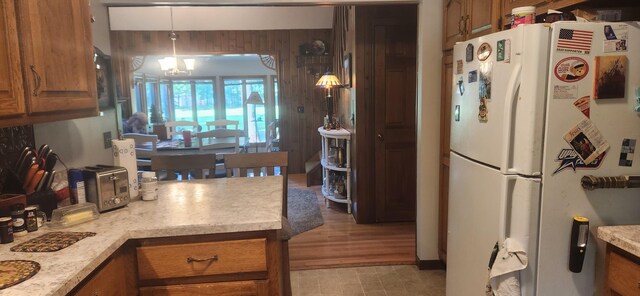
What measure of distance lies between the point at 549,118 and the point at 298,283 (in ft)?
6.66

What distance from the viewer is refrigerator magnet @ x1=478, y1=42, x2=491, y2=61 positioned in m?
1.80

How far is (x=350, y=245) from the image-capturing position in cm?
365

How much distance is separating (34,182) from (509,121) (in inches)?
73.8

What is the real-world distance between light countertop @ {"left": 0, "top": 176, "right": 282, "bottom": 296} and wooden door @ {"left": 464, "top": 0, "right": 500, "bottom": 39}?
1.39 metres

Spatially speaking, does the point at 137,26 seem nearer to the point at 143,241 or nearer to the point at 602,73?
the point at 143,241

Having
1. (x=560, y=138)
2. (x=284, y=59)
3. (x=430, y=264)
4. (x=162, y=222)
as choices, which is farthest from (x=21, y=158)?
(x=284, y=59)

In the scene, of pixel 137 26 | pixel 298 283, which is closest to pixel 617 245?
pixel 298 283

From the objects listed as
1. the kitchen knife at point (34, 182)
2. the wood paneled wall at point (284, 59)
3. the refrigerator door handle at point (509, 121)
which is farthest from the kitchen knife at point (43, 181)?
the wood paneled wall at point (284, 59)

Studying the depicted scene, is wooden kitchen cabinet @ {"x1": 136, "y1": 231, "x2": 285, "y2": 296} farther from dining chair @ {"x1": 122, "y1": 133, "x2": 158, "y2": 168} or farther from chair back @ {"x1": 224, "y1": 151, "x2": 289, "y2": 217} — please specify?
dining chair @ {"x1": 122, "y1": 133, "x2": 158, "y2": 168}

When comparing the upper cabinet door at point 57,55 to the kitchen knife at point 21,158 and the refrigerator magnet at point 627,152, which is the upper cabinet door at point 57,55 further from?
the refrigerator magnet at point 627,152

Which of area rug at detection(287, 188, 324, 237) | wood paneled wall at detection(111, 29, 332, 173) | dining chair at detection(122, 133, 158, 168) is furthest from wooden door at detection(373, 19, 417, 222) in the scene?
wood paneled wall at detection(111, 29, 332, 173)

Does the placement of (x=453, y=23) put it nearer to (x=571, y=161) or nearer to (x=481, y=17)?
(x=481, y=17)

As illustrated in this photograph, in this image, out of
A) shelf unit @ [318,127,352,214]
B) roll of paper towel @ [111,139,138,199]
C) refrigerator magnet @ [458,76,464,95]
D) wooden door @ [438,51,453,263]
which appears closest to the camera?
roll of paper towel @ [111,139,138,199]

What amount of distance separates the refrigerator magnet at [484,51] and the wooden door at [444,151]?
0.84m
